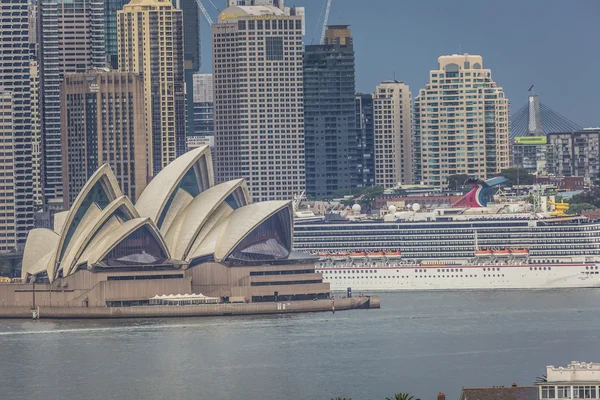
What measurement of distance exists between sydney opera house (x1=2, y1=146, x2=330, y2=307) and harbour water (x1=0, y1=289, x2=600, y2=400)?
271 cm

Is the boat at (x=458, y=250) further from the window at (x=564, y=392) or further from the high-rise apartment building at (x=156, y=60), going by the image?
the window at (x=564, y=392)

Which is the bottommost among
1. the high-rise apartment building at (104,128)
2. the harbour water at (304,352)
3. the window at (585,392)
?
the harbour water at (304,352)

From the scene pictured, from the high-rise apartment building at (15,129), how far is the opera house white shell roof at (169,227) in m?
41.4

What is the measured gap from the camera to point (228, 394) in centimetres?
7419

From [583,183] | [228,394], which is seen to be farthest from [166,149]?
[228,394]

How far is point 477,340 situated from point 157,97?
312ft

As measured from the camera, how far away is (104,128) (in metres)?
157

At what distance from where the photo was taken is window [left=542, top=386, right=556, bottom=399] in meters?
53.2

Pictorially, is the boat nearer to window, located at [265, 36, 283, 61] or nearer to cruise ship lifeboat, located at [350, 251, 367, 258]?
cruise ship lifeboat, located at [350, 251, 367, 258]

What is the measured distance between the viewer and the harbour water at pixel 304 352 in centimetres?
7581

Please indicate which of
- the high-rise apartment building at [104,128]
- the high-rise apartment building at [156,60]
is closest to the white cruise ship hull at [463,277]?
the high-rise apartment building at [104,128]

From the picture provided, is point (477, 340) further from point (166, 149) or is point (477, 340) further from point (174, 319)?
point (166, 149)

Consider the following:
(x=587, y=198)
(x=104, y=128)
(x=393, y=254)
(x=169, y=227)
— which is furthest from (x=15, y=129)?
(x=169, y=227)

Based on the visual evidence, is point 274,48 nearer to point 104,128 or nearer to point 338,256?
point 104,128
